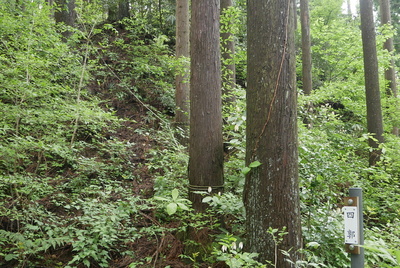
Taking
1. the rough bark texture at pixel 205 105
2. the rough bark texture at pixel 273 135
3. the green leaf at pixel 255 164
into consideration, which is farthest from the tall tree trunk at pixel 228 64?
the green leaf at pixel 255 164

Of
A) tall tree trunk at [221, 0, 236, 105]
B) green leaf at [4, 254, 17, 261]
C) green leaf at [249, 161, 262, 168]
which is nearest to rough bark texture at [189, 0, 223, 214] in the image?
green leaf at [249, 161, 262, 168]

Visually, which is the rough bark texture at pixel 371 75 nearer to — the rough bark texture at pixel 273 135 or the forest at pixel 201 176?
the forest at pixel 201 176

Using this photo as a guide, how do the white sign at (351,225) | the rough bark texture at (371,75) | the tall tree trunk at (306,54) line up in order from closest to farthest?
the white sign at (351,225) < the rough bark texture at (371,75) < the tall tree trunk at (306,54)

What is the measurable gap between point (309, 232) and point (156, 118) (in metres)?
5.89

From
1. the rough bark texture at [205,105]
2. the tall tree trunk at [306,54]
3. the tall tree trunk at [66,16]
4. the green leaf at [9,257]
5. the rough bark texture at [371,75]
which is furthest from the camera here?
the tall tree trunk at [306,54]

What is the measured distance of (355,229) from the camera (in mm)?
2176

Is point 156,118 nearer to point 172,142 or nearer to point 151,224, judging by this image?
point 172,142

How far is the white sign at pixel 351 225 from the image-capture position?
2166mm

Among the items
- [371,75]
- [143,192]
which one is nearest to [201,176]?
[143,192]

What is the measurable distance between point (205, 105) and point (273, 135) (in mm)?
1439

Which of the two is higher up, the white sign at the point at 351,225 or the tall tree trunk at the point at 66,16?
the tall tree trunk at the point at 66,16

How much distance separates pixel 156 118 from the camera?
27.5 feet

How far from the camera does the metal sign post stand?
2168 millimetres

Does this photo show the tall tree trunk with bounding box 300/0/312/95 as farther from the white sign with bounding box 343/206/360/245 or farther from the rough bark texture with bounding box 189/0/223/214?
the white sign with bounding box 343/206/360/245
